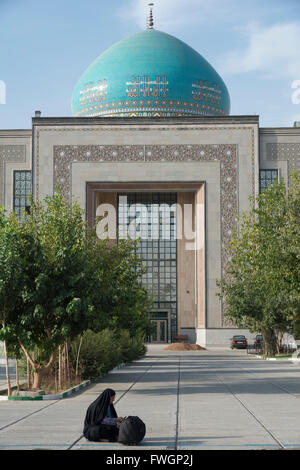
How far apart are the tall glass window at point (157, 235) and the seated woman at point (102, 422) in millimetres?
51399

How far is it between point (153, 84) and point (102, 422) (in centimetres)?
4947

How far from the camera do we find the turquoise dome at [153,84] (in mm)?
56906

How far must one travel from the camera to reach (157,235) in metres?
61.6

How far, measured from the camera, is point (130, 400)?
52.0ft

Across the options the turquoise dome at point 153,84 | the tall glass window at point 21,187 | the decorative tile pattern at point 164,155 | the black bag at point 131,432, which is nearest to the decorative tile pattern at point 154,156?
the decorative tile pattern at point 164,155

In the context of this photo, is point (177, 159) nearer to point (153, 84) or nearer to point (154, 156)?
point (154, 156)

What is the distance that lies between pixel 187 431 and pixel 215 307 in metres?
42.9

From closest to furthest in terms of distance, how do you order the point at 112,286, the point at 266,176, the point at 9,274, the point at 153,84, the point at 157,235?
1. the point at 9,274
2. the point at 112,286
3. the point at 266,176
4. the point at 153,84
5. the point at 157,235

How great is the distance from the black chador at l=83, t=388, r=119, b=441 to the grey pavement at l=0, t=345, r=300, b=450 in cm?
12

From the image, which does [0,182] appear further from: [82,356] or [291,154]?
[82,356]

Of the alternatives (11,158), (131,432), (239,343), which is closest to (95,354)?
(131,432)

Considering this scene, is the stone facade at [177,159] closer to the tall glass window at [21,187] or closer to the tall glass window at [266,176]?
the tall glass window at [266,176]

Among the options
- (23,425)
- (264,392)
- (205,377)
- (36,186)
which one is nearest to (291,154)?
(36,186)

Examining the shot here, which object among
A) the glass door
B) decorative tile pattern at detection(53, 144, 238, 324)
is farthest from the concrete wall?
the glass door
